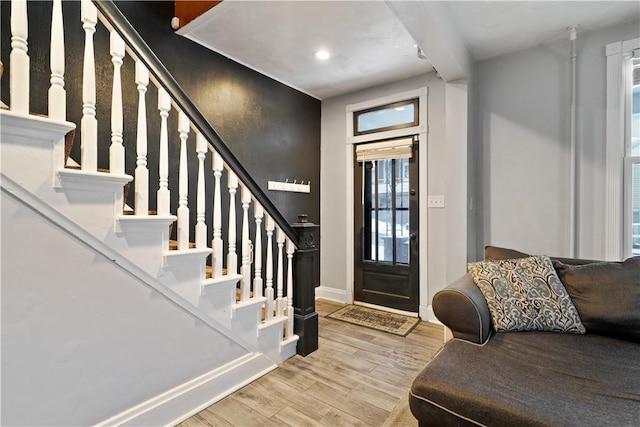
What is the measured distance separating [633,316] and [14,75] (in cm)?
290

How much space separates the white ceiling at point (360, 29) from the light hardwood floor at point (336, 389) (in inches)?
101

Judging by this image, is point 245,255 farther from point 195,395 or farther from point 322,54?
point 322,54

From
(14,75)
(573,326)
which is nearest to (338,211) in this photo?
(573,326)

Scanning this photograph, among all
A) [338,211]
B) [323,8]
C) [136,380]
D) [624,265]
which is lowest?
[136,380]

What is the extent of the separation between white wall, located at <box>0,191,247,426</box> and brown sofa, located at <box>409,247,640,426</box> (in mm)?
1272

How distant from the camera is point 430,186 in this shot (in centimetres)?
314

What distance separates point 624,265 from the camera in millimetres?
→ 1705

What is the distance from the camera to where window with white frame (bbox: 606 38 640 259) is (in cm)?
228

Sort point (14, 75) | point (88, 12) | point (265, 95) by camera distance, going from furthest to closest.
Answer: point (265, 95), point (88, 12), point (14, 75)

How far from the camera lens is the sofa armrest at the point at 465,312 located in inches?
59.0

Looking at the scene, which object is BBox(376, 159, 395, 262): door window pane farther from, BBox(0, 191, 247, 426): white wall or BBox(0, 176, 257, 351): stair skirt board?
BBox(0, 191, 247, 426): white wall

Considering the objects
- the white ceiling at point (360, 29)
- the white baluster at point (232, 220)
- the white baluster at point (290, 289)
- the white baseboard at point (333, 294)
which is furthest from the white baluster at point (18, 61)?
the white baseboard at point (333, 294)

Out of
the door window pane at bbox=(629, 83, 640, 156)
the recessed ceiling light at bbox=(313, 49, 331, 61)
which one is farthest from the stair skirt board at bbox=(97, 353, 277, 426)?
the door window pane at bbox=(629, 83, 640, 156)

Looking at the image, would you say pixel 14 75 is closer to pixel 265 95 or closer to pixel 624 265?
pixel 265 95
